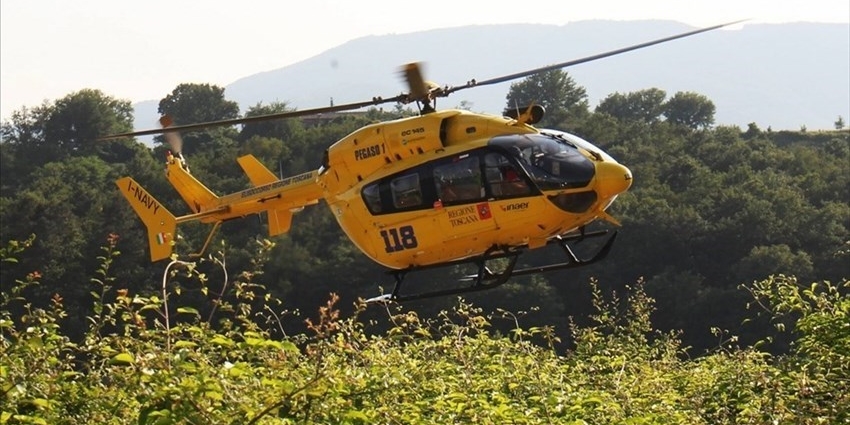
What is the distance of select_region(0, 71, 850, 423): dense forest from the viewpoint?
10.2 metres

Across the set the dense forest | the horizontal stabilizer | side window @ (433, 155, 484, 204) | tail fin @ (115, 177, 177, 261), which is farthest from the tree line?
side window @ (433, 155, 484, 204)

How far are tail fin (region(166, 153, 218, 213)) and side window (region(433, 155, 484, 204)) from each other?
6.02 meters

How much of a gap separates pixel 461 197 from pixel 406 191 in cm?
90

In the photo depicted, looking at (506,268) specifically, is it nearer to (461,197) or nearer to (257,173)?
(461,197)

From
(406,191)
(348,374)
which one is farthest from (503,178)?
(348,374)

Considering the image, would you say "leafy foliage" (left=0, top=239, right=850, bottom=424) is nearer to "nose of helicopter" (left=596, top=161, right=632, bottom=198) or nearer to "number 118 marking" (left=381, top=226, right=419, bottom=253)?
"number 118 marking" (left=381, top=226, right=419, bottom=253)

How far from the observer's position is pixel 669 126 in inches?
3772

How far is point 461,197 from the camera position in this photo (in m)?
17.9

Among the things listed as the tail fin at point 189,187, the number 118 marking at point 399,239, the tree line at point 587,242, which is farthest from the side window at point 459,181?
the tree line at point 587,242

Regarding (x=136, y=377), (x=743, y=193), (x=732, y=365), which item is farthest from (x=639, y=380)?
(x=743, y=193)

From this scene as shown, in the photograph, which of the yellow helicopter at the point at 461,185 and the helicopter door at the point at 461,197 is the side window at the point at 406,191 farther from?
the helicopter door at the point at 461,197

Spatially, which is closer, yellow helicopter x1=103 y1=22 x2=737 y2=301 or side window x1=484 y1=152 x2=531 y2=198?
yellow helicopter x1=103 y1=22 x2=737 y2=301

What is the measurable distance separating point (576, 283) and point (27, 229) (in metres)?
28.3

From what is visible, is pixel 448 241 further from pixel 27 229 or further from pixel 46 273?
pixel 27 229
